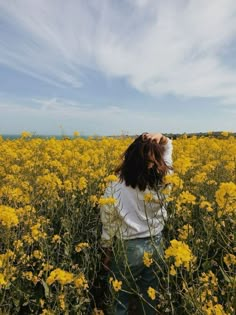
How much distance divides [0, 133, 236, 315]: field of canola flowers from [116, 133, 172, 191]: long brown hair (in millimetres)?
110

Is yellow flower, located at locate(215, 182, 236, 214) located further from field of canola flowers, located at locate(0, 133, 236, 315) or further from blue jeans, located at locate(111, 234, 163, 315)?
blue jeans, located at locate(111, 234, 163, 315)

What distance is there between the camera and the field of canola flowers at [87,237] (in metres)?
1.87

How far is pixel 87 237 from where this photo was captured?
9.58 feet

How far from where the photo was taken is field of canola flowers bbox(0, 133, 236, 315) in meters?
1.87

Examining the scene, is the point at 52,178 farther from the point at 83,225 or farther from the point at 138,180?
the point at 138,180

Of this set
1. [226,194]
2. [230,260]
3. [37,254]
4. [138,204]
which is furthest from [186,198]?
[37,254]

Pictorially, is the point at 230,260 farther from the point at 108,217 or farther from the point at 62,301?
the point at 62,301

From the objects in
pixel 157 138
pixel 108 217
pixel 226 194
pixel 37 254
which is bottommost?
pixel 37 254

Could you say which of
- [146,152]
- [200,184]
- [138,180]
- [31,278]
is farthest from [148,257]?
[200,184]

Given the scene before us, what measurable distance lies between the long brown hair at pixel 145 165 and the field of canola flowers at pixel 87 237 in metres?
0.11

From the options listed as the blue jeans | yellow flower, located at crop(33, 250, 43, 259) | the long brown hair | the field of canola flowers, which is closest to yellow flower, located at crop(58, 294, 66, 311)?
the field of canola flowers

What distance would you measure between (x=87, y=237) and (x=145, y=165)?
1.01m

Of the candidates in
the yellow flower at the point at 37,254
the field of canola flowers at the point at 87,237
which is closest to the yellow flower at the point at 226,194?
the field of canola flowers at the point at 87,237

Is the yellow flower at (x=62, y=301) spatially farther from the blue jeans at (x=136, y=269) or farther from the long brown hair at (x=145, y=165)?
the long brown hair at (x=145, y=165)
